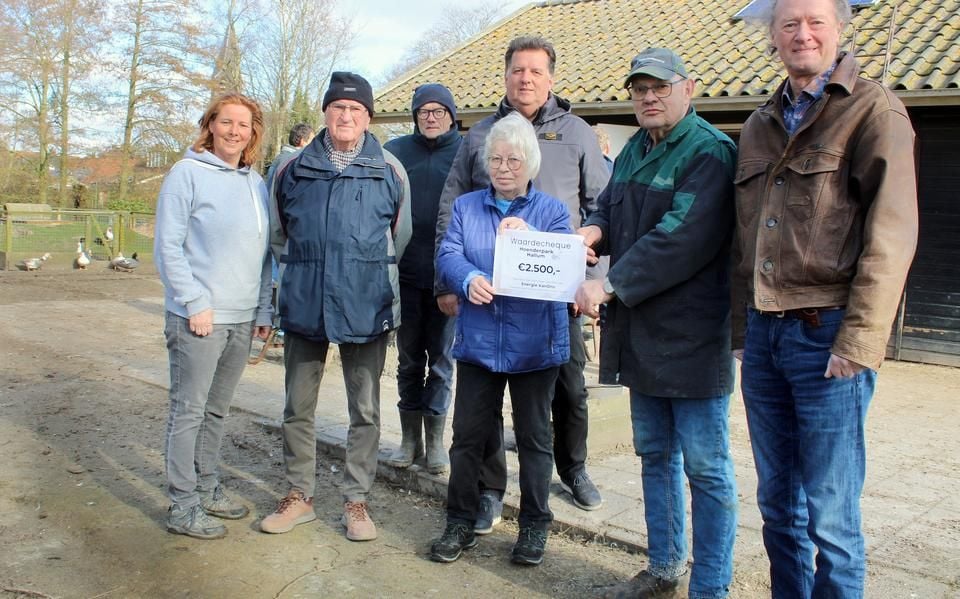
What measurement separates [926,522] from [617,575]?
72.6 inches

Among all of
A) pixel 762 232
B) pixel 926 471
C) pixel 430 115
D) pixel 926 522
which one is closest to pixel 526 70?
pixel 430 115

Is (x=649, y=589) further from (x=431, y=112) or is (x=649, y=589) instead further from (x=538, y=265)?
(x=431, y=112)

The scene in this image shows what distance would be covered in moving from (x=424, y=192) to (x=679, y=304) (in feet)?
6.71

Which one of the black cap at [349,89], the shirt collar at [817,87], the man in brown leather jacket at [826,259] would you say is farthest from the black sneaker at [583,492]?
the shirt collar at [817,87]

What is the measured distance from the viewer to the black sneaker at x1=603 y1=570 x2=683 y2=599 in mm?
3296

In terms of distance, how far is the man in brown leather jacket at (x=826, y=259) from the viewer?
240cm

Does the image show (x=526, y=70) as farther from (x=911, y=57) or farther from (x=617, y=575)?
(x=911, y=57)

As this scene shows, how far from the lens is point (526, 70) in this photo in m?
4.08

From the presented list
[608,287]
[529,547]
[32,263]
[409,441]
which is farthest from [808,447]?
[32,263]

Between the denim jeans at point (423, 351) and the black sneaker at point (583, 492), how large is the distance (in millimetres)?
890

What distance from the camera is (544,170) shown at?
4137mm

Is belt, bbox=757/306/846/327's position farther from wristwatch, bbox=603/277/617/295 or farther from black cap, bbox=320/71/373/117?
black cap, bbox=320/71/373/117

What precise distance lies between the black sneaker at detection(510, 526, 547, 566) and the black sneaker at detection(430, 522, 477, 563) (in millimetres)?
234

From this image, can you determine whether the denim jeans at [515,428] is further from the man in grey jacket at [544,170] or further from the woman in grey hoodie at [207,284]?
the woman in grey hoodie at [207,284]
